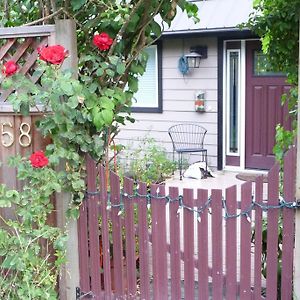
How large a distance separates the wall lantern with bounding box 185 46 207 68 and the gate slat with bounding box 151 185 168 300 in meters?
5.83

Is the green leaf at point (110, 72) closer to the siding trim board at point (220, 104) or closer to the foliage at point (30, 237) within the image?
the foliage at point (30, 237)

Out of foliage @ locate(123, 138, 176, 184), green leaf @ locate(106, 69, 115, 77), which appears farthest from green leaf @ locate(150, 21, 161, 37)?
foliage @ locate(123, 138, 176, 184)

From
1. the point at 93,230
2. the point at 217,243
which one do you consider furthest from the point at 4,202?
the point at 217,243

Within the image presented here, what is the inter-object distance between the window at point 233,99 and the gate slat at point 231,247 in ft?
19.0

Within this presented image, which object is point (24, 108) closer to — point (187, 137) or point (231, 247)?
point (231, 247)

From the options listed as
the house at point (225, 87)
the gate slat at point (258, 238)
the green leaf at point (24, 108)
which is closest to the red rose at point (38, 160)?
the green leaf at point (24, 108)

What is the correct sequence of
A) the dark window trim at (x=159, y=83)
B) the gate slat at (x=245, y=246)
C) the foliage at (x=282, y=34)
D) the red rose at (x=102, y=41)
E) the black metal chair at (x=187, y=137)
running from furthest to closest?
the dark window trim at (x=159, y=83) < the black metal chair at (x=187, y=137) < the foliage at (x=282, y=34) < the red rose at (x=102, y=41) < the gate slat at (x=245, y=246)

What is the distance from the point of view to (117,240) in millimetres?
3348

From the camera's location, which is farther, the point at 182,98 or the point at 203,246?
the point at 182,98

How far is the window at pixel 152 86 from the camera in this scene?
927 cm

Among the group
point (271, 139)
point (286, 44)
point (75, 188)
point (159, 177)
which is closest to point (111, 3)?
point (75, 188)

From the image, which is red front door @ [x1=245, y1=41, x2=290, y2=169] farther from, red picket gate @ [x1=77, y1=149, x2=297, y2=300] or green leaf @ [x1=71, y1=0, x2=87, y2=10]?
green leaf @ [x1=71, y1=0, x2=87, y2=10]

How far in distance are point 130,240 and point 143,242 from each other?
0.10 metres

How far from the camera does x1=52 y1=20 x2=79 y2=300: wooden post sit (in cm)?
319
